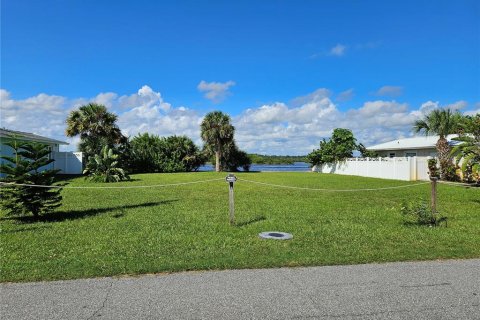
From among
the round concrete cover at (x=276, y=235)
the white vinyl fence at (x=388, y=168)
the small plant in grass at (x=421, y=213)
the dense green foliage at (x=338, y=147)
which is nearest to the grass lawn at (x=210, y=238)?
the round concrete cover at (x=276, y=235)

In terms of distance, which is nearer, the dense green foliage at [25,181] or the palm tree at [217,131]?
the dense green foliage at [25,181]

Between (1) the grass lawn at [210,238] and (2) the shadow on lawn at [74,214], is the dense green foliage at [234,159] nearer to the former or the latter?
(1) the grass lawn at [210,238]

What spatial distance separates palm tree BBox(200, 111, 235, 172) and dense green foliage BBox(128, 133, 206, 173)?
1805 millimetres

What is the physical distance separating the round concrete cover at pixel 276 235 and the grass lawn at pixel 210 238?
0.19 m

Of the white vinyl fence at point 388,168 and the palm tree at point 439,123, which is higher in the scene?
the palm tree at point 439,123

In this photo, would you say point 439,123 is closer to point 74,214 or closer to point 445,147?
point 445,147

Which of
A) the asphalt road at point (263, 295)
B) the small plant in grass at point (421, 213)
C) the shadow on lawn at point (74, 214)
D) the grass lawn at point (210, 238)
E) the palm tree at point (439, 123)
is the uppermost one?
the palm tree at point (439, 123)

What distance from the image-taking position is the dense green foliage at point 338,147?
125 feet

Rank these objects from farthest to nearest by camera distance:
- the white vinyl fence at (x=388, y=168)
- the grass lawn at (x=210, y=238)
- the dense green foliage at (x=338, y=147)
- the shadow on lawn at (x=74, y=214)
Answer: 1. the dense green foliage at (x=338, y=147)
2. the white vinyl fence at (x=388, y=168)
3. the shadow on lawn at (x=74, y=214)
4. the grass lawn at (x=210, y=238)

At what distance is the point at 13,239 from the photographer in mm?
7285

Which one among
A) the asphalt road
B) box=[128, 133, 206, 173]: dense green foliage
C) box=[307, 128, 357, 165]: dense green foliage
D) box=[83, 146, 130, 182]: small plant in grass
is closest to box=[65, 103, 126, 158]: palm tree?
box=[128, 133, 206, 173]: dense green foliage

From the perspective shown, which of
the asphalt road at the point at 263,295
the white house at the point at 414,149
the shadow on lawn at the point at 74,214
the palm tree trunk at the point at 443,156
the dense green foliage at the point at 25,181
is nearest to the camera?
the asphalt road at the point at 263,295

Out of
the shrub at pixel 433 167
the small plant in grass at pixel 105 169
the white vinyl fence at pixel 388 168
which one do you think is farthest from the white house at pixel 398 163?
the small plant in grass at pixel 105 169

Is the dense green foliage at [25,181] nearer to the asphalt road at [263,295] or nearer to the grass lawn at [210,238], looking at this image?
the grass lawn at [210,238]
